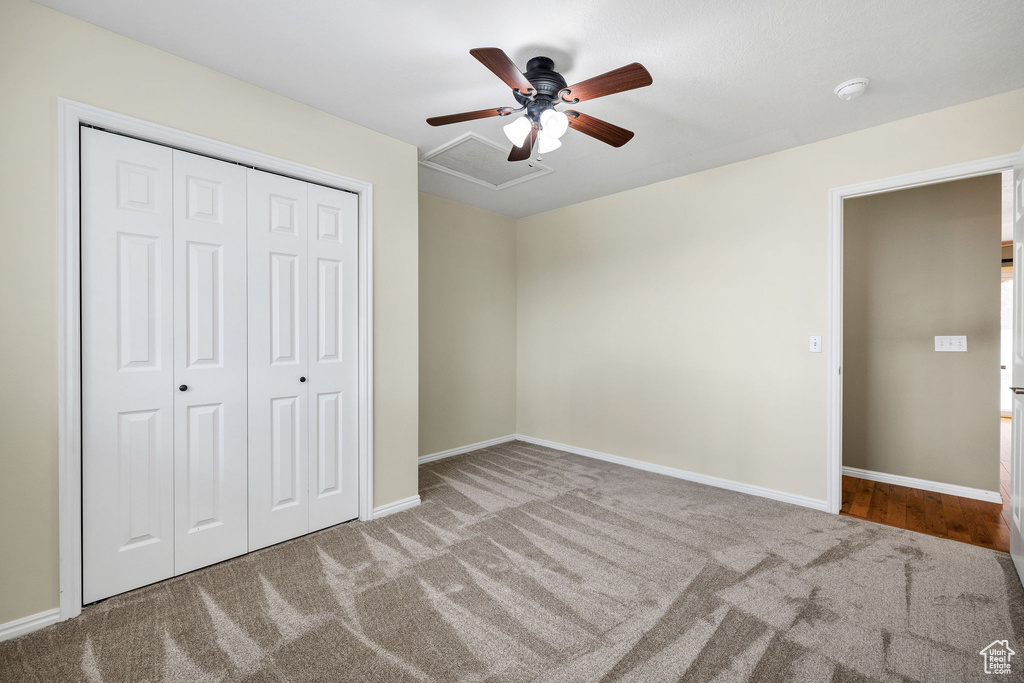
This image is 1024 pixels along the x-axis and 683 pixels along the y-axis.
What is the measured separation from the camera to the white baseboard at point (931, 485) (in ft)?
10.7

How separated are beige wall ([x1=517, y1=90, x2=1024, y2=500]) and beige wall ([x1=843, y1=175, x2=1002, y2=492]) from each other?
117cm

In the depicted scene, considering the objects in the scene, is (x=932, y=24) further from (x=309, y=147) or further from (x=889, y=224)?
(x=309, y=147)

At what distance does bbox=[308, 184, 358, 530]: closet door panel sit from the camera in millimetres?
2654

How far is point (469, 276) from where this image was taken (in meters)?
4.60

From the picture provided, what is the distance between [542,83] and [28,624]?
3.21m

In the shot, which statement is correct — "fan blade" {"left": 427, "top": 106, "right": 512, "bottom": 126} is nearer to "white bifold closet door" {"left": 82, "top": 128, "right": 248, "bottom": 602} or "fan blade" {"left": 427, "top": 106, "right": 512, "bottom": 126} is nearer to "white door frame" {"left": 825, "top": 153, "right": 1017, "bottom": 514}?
"white bifold closet door" {"left": 82, "top": 128, "right": 248, "bottom": 602}

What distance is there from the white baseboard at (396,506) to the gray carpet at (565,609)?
5.6 inches

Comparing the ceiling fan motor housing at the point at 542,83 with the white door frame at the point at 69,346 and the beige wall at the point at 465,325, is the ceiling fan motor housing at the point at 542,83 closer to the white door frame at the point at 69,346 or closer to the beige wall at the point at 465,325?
the white door frame at the point at 69,346

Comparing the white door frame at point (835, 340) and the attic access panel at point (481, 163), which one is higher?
the attic access panel at point (481, 163)

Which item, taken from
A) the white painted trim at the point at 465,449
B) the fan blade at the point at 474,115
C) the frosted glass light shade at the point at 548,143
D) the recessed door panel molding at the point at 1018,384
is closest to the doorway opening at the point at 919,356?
the recessed door panel molding at the point at 1018,384

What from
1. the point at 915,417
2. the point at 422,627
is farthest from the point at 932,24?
the point at 422,627

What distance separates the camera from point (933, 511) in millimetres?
3043

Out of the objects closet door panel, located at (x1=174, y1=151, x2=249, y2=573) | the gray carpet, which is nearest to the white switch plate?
the gray carpet

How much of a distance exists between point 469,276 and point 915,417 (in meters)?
4.14
